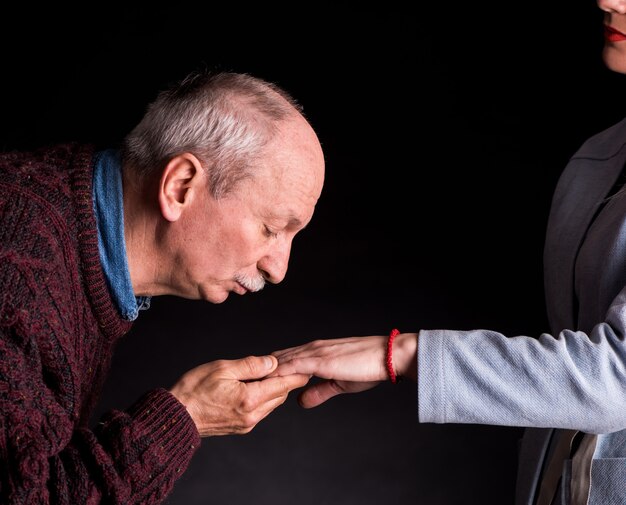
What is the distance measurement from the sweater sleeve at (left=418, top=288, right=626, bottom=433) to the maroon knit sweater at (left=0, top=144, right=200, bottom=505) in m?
0.45

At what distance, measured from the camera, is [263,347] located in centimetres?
314

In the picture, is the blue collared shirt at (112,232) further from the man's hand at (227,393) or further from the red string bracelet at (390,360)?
the red string bracelet at (390,360)

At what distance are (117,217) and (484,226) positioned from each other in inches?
71.1

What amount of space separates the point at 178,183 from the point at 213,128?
122mm

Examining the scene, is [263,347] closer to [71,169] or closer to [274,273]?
[274,273]

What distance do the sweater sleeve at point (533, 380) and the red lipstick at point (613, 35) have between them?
1.82 ft

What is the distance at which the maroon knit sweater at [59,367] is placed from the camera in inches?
52.1

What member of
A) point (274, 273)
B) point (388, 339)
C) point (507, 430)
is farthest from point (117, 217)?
point (507, 430)

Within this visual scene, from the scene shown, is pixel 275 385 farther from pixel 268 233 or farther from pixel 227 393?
pixel 268 233

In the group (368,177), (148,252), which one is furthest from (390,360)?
(368,177)

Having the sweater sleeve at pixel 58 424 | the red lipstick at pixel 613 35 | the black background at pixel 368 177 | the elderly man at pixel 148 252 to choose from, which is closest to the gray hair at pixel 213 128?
the elderly man at pixel 148 252

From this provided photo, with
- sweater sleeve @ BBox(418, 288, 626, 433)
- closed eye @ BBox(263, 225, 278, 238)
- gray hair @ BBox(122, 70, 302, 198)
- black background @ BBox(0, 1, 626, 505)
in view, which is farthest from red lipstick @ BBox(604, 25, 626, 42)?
black background @ BBox(0, 1, 626, 505)

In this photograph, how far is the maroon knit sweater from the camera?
4.34ft

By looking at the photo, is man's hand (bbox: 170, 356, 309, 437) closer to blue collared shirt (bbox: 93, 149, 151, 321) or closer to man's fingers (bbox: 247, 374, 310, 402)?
man's fingers (bbox: 247, 374, 310, 402)
